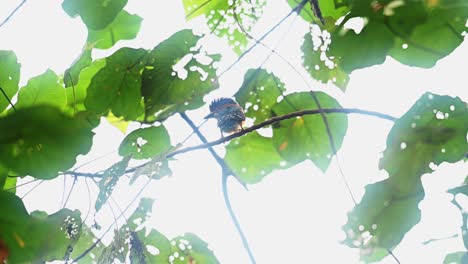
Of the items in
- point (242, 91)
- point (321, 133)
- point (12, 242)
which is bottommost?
point (12, 242)

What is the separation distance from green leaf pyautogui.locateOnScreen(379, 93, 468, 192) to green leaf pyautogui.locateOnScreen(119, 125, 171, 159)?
→ 0.52 metres

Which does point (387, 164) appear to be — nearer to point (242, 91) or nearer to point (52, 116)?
point (52, 116)

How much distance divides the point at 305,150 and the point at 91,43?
437 millimetres

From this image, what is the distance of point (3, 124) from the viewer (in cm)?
36

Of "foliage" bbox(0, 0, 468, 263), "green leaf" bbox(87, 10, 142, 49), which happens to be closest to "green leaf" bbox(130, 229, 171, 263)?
"foliage" bbox(0, 0, 468, 263)

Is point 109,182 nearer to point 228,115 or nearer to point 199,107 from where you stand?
point 199,107

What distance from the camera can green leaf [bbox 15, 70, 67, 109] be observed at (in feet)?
2.58

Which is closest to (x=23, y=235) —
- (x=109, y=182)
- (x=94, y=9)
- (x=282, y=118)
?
(x=109, y=182)

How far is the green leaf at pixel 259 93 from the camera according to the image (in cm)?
99

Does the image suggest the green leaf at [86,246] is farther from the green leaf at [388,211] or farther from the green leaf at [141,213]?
the green leaf at [388,211]

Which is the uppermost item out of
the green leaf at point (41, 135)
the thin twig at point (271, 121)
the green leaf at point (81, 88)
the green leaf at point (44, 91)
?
the green leaf at point (81, 88)

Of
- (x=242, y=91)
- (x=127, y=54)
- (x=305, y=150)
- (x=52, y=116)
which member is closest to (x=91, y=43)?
(x=127, y=54)

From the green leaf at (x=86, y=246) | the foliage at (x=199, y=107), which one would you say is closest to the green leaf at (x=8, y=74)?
the foliage at (x=199, y=107)

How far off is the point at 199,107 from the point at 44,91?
0.25 m
